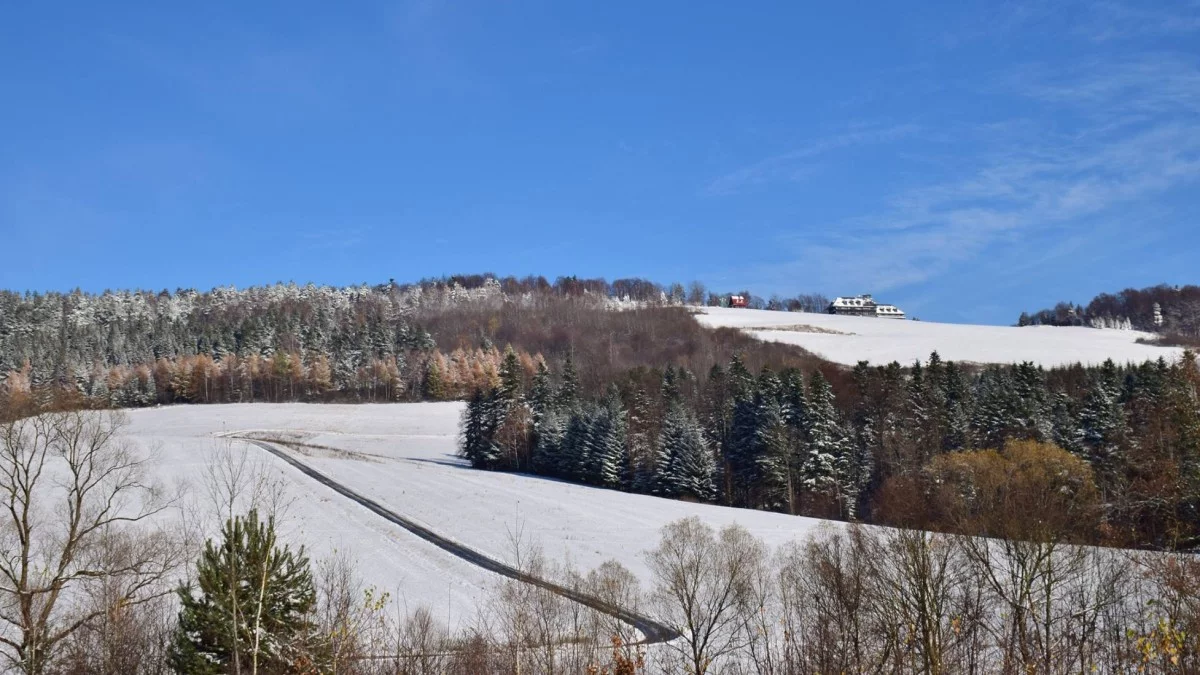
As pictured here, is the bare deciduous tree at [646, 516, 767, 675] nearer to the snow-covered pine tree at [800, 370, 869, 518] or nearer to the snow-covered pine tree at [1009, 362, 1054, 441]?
the snow-covered pine tree at [800, 370, 869, 518]

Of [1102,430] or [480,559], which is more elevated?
[1102,430]

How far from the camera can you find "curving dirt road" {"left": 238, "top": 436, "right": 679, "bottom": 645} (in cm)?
3625

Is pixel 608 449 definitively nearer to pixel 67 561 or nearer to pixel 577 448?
pixel 577 448

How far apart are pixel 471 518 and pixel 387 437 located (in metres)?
56.4

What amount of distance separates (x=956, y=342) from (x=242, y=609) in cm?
15288

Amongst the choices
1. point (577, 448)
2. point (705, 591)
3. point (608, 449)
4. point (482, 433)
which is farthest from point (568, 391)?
point (705, 591)

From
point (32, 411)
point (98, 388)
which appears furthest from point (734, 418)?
point (98, 388)

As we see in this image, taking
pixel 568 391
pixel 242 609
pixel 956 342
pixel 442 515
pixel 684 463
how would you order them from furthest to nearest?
pixel 956 342
pixel 568 391
pixel 684 463
pixel 442 515
pixel 242 609

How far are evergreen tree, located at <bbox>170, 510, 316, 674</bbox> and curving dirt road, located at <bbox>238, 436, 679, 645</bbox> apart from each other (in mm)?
9289

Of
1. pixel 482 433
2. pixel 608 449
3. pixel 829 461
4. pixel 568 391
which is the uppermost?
pixel 568 391

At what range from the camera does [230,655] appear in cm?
2531

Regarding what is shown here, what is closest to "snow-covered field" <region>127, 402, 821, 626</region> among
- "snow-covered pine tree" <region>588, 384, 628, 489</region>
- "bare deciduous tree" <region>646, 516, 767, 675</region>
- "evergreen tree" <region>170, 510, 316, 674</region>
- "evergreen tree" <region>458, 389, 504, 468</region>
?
"evergreen tree" <region>458, 389, 504, 468</region>

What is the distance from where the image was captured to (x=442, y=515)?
65.1m

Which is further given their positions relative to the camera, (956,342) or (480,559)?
(956,342)
